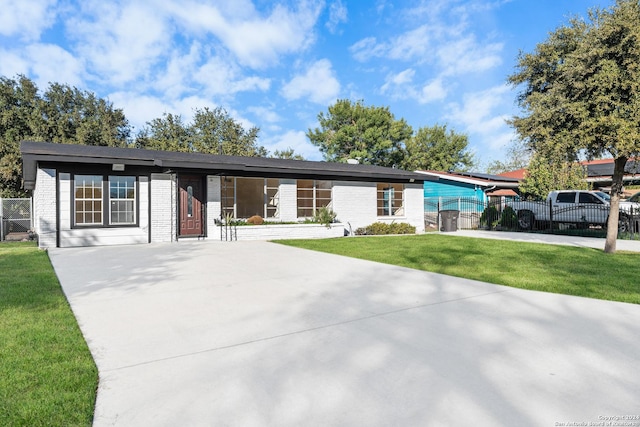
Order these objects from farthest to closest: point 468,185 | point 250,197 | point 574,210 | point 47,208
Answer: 1. point 468,185
2. point 250,197
3. point 574,210
4. point 47,208

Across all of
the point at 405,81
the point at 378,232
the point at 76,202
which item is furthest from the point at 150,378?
the point at 405,81

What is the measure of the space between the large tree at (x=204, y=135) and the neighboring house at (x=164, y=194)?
59.7 ft

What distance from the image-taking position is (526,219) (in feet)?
56.1

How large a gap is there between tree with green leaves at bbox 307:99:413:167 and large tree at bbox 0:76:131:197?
766 inches

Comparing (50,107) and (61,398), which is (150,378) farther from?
(50,107)

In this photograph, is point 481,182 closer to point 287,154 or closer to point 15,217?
point 287,154

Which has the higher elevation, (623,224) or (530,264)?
(623,224)

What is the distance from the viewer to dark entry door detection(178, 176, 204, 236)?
13398 millimetres

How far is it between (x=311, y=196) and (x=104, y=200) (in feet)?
27.0

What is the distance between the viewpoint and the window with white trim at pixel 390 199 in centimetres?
1830

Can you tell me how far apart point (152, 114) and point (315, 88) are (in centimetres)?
1702

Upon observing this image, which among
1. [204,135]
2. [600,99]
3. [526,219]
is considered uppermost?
[204,135]

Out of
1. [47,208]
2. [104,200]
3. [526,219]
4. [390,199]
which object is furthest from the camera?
[390,199]

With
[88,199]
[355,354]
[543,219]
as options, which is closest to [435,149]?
[543,219]
